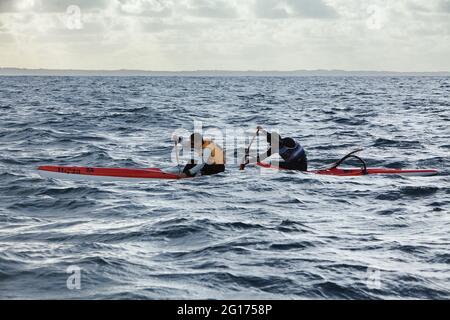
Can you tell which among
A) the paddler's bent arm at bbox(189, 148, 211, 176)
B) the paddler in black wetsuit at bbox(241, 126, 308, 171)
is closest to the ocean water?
the paddler's bent arm at bbox(189, 148, 211, 176)

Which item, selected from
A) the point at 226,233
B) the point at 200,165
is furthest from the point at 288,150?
the point at 226,233

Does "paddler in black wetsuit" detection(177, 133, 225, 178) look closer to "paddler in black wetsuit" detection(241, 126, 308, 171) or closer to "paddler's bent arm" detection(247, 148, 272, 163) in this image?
"paddler's bent arm" detection(247, 148, 272, 163)

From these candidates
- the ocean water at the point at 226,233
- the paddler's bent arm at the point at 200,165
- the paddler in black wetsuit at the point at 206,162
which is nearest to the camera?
the ocean water at the point at 226,233

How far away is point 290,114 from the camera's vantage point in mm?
43656

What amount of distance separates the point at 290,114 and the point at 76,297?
3660cm

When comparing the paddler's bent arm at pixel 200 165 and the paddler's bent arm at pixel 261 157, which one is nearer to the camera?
the paddler's bent arm at pixel 200 165

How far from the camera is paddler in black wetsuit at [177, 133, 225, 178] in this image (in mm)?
16656

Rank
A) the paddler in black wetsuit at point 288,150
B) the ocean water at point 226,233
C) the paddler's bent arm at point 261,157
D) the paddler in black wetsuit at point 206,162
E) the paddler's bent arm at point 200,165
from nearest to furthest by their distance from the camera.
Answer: the ocean water at point 226,233 < the paddler in black wetsuit at point 206,162 < the paddler's bent arm at point 200,165 < the paddler in black wetsuit at point 288,150 < the paddler's bent arm at point 261,157

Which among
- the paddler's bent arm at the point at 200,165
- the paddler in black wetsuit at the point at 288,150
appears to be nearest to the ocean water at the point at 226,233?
the paddler's bent arm at the point at 200,165

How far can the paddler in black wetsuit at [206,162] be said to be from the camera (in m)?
16.7

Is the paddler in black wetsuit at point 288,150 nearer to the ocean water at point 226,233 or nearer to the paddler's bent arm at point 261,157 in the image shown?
the paddler's bent arm at point 261,157

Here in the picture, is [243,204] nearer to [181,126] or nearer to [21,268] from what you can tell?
[21,268]

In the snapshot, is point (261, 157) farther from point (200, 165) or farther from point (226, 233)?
point (226, 233)
